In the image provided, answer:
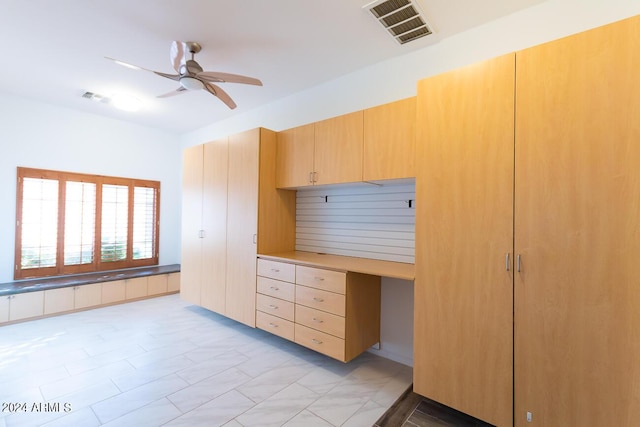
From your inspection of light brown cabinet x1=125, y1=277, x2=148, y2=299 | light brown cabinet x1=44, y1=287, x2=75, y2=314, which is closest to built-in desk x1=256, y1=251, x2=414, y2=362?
light brown cabinet x1=125, y1=277, x2=148, y2=299

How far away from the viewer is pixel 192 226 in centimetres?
423

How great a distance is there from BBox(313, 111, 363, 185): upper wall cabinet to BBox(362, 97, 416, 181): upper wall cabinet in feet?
0.29

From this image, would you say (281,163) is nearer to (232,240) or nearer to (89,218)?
(232,240)

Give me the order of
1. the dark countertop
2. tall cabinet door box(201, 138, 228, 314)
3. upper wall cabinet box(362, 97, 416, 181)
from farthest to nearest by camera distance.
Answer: the dark countertop, tall cabinet door box(201, 138, 228, 314), upper wall cabinet box(362, 97, 416, 181)

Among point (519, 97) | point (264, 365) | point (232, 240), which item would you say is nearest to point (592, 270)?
point (519, 97)

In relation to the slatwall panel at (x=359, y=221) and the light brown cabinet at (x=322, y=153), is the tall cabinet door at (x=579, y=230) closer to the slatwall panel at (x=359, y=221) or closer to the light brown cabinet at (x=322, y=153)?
the slatwall panel at (x=359, y=221)

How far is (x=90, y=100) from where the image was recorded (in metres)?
4.19

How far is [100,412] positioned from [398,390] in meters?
2.33

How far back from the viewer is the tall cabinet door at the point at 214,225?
372 centimetres

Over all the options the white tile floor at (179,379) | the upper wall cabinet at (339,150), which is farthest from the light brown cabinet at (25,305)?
the upper wall cabinet at (339,150)

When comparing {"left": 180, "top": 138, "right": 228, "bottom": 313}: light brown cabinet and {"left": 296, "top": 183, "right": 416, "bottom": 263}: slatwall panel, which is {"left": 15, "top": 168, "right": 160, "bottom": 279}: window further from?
{"left": 296, "top": 183, "right": 416, "bottom": 263}: slatwall panel

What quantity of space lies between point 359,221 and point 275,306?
1343 mm

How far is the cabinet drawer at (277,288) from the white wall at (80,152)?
3595 millimetres

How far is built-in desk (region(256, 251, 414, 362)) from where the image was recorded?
100 inches
